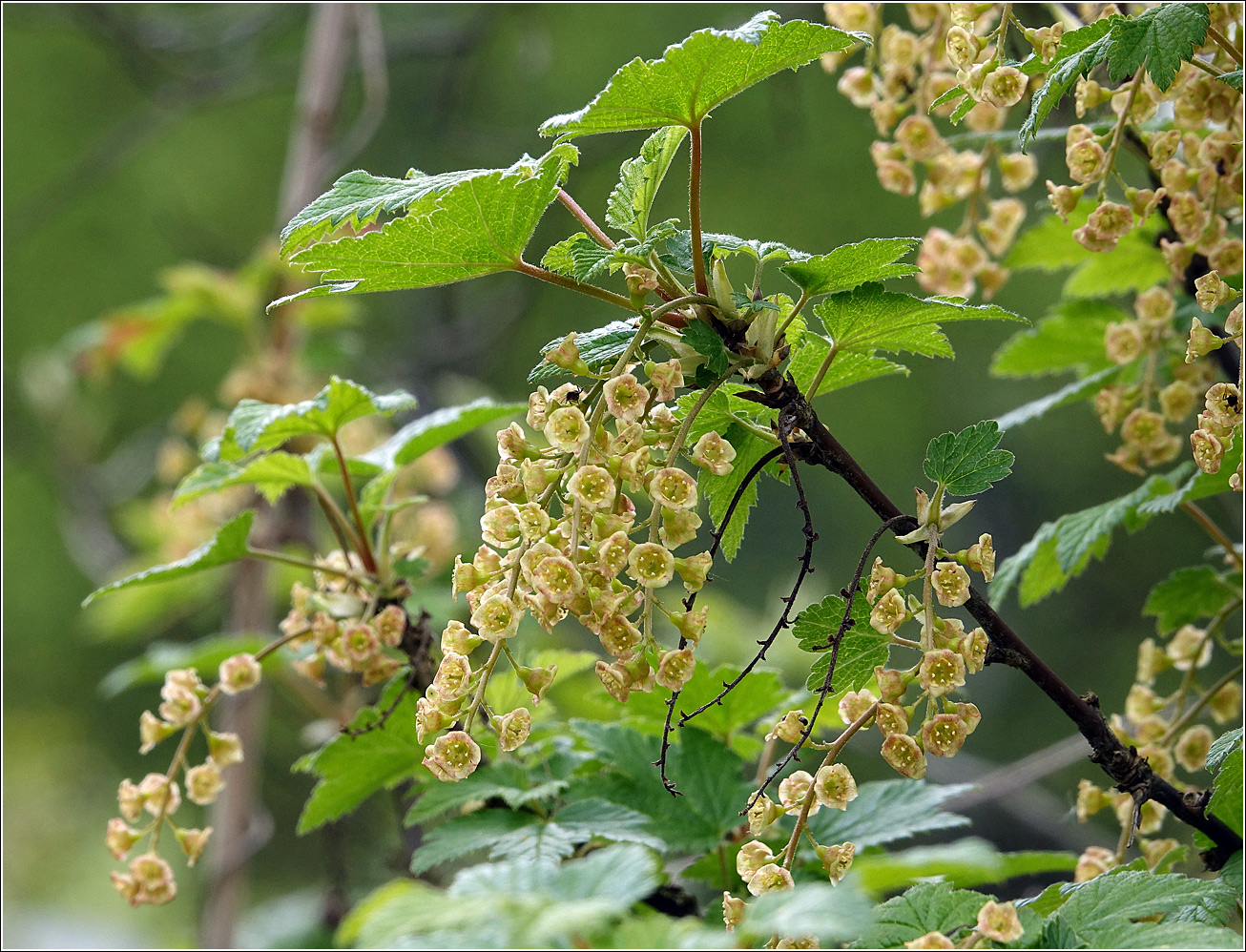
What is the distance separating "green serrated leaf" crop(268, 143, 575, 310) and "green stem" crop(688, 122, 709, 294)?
6 centimetres

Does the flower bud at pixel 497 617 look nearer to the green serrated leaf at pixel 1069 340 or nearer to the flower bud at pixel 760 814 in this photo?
the flower bud at pixel 760 814

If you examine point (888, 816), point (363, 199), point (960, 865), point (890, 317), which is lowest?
point (960, 865)

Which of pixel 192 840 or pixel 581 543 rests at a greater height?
pixel 581 543

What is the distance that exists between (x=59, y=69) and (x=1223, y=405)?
13.0 feet

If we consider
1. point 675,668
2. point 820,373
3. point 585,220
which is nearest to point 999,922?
point 675,668

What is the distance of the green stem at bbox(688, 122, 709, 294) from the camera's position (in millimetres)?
482

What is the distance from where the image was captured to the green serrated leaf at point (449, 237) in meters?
0.47

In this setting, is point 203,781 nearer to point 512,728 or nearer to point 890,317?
point 512,728

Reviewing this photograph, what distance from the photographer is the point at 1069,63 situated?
500 millimetres

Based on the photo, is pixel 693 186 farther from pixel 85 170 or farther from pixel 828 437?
pixel 85 170

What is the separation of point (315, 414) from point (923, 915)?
502 millimetres

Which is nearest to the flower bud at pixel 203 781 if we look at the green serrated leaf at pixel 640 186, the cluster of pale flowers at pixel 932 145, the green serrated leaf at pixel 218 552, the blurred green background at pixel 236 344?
the green serrated leaf at pixel 218 552

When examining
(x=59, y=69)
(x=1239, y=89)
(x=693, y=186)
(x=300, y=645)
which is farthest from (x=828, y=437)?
(x=59, y=69)

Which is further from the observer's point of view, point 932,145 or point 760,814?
point 932,145
